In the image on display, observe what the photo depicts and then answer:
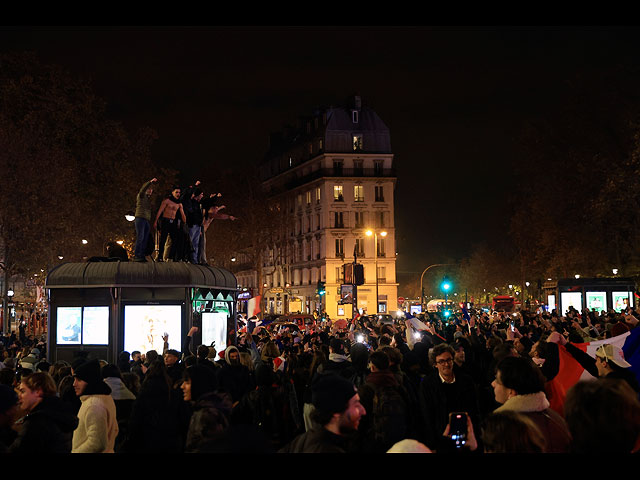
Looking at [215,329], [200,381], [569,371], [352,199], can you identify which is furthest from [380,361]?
[352,199]

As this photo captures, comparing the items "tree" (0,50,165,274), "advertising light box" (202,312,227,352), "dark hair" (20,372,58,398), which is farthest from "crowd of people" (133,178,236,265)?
"dark hair" (20,372,58,398)

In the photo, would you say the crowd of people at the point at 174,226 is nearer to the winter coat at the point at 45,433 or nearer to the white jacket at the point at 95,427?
the white jacket at the point at 95,427

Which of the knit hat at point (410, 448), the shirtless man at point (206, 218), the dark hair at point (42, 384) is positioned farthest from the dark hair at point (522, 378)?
the shirtless man at point (206, 218)

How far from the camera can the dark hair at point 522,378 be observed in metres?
5.57

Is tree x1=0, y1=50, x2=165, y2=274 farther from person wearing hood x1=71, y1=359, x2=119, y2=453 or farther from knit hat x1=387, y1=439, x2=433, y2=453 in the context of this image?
knit hat x1=387, y1=439, x2=433, y2=453

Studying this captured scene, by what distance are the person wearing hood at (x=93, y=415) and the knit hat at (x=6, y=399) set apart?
1077mm

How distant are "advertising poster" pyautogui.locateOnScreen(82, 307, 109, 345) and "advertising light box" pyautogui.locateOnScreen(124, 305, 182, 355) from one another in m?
0.50

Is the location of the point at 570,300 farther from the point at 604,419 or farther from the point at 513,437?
the point at 604,419

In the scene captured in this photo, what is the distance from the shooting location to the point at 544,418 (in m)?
5.38

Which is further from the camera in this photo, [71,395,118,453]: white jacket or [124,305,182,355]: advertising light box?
[124,305,182,355]: advertising light box

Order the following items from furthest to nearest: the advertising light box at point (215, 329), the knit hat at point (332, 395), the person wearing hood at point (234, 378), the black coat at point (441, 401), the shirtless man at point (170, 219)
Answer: the shirtless man at point (170, 219) < the advertising light box at point (215, 329) < the person wearing hood at point (234, 378) < the black coat at point (441, 401) < the knit hat at point (332, 395)

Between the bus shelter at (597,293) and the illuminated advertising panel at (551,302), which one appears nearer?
the bus shelter at (597,293)

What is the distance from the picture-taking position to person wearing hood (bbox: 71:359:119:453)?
281 inches

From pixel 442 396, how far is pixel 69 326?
16474mm
